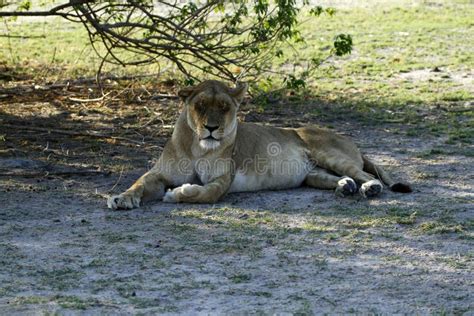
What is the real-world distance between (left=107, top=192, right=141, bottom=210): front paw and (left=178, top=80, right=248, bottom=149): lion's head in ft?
2.17

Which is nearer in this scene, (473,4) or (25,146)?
(25,146)

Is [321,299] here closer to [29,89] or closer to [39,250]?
[39,250]

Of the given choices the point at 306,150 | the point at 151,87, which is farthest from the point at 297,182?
the point at 151,87

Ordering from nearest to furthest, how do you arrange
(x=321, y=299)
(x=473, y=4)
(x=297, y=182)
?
(x=321, y=299) < (x=297, y=182) < (x=473, y=4)

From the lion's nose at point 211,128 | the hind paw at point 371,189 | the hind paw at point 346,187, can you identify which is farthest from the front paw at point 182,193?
the hind paw at point 371,189

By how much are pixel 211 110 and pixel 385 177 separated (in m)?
1.54

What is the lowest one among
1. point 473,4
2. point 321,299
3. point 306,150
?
point 321,299

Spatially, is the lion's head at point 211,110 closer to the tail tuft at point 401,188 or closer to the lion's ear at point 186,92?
the lion's ear at point 186,92

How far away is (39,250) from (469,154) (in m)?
4.33

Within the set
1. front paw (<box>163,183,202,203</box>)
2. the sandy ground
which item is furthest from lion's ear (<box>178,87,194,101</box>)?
the sandy ground

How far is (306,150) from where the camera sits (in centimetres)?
811

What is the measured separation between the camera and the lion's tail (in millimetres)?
7449

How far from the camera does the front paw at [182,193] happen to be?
7.14m

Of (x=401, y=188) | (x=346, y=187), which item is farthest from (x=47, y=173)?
(x=401, y=188)
